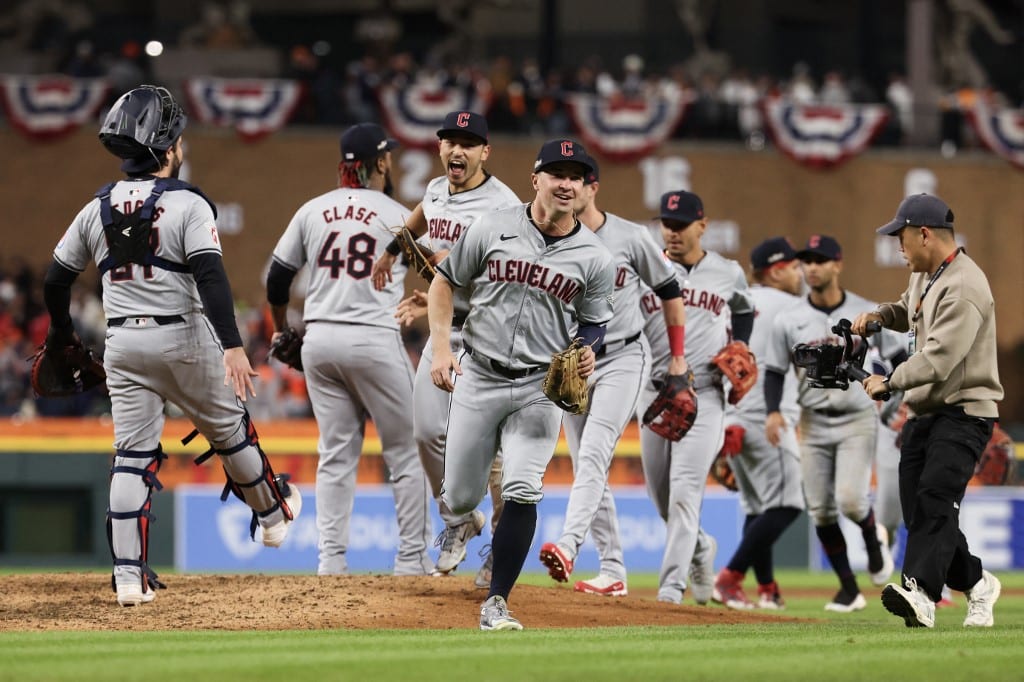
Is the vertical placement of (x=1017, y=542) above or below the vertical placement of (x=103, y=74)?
below

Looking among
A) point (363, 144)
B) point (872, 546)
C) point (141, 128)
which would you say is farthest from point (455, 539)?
point (872, 546)

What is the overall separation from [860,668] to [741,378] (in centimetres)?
381

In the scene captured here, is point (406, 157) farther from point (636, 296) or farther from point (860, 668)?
point (860, 668)

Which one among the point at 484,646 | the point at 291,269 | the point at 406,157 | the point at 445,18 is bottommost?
the point at 484,646

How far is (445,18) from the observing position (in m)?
27.9

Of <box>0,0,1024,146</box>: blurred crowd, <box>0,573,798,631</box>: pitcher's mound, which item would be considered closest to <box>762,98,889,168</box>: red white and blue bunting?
<box>0,0,1024,146</box>: blurred crowd

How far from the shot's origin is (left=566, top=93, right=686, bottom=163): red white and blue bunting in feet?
79.4

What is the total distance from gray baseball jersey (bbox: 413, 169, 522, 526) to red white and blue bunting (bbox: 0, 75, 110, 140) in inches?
597

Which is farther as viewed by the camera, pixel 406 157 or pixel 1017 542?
pixel 406 157

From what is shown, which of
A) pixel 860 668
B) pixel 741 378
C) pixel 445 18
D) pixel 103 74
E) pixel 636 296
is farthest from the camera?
pixel 445 18

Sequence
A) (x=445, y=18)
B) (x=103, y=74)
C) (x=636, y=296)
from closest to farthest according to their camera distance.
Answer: (x=636, y=296) → (x=103, y=74) → (x=445, y=18)

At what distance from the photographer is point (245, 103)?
2356 centimetres

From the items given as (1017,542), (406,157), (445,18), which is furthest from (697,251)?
(445,18)

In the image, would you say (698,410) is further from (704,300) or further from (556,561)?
(556,561)
